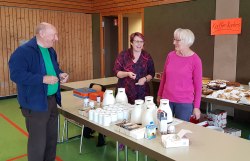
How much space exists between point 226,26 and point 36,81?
149 inches

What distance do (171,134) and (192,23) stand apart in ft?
12.9

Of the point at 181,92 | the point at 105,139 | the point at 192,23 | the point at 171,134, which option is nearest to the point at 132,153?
the point at 105,139

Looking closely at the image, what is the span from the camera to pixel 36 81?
6.59 ft

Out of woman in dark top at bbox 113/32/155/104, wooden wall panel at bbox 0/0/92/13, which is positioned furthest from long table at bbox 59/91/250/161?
wooden wall panel at bbox 0/0/92/13

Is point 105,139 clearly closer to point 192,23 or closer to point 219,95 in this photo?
point 219,95

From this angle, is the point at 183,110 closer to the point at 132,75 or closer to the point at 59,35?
the point at 132,75

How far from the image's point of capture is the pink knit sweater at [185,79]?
7.47 ft

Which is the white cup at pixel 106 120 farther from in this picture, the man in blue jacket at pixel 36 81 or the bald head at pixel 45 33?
the bald head at pixel 45 33

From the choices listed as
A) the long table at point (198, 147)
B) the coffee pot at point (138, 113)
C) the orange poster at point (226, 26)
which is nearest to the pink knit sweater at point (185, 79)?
the long table at point (198, 147)

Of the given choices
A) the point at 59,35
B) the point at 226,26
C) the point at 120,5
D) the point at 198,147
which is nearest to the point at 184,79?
the point at 198,147

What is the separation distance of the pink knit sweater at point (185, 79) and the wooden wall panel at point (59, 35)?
5.34 meters

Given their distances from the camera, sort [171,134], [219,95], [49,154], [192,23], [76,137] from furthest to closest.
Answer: [192,23]
[76,137]
[219,95]
[49,154]
[171,134]

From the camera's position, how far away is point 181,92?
2.32 meters

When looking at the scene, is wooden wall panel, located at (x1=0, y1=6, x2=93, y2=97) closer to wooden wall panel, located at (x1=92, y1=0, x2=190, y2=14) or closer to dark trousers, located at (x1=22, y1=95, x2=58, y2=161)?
wooden wall panel, located at (x1=92, y1=0, x2=190, y2=14)
